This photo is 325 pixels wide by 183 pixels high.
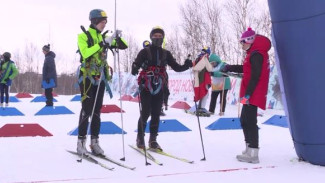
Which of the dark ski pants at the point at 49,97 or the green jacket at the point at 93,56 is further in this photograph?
the dark ski pants at the point at 49,97

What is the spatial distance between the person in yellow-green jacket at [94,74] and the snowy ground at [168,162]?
364 millimetres

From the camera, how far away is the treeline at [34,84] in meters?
37.5

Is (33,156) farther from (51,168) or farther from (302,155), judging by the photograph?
(302,155)

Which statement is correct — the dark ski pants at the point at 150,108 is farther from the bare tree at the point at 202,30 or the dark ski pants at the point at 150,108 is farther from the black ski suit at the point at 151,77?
the bare tree at the point at 202,30

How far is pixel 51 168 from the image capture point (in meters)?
4.59

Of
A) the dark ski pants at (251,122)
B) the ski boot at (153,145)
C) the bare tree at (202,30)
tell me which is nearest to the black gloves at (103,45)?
the ski boot at (153,145)

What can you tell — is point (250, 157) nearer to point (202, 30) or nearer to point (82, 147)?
point (82, 147)

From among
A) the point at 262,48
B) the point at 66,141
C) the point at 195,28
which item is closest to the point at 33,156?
the point at 66,141

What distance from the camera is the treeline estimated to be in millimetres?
37531

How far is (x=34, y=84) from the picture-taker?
124 ft

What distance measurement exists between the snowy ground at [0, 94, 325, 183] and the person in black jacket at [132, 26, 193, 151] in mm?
399

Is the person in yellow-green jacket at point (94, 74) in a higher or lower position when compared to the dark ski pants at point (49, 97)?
higher

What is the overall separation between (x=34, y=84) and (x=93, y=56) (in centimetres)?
3444

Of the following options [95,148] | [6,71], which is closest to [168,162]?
[95,148]
